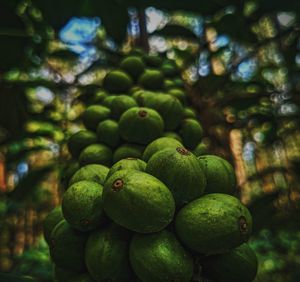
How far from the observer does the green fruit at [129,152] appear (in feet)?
5.31

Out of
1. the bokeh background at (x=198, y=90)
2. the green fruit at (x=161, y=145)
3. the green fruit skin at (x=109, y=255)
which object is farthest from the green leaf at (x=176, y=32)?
the green fruit skin at (x=109, y=255)

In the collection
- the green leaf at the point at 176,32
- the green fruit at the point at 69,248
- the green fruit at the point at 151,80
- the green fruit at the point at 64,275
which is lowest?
the green fruit at the point at 64,275

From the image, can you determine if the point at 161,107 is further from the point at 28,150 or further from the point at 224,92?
the point at 28,150

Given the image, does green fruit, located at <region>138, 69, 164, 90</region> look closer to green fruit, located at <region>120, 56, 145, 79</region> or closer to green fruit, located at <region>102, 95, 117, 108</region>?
green fruit, located at <region>120, 56, 145, 79</region>

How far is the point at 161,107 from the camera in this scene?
1790 millimetres

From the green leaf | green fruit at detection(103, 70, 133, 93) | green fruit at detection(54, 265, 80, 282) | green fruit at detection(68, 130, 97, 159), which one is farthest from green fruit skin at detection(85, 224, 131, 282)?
the green leaf

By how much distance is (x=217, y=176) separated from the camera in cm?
131

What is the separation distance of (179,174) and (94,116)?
871 mm

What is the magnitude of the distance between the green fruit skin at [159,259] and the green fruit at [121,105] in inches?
32.4

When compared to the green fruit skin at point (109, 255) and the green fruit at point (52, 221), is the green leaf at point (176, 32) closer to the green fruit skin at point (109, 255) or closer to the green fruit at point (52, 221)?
the green fruit at point (52, 221)

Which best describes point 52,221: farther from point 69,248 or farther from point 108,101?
point 108,101

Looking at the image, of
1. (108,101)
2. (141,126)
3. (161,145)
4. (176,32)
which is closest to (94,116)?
(108,101)

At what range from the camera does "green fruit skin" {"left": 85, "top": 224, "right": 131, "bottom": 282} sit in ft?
3.69

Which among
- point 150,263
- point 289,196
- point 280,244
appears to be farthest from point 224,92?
point 280,244
